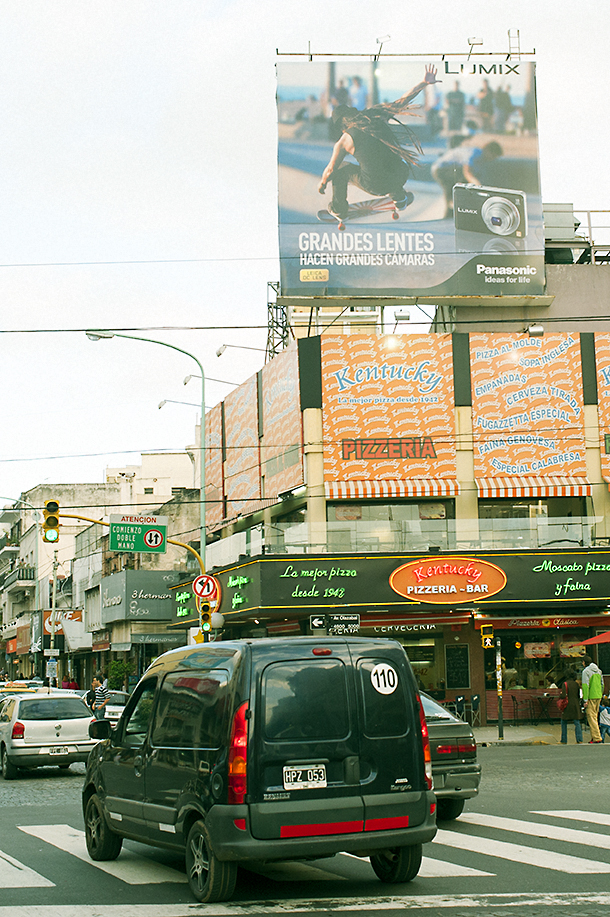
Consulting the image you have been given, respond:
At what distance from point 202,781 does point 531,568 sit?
25958 mm

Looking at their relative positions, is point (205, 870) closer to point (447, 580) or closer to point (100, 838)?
point (100, 838)

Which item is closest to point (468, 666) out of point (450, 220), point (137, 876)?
point (450, 220)

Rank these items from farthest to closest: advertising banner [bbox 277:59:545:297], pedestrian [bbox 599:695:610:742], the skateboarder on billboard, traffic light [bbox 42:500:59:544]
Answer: the skateboarder on billboard
advertising banner [bbox 277:59:545:297]
traffic light [bbox 42:500:59:544]
pedestrian [bbox 599:695:610:742]

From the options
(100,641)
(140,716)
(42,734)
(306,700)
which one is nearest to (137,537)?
(42,734)

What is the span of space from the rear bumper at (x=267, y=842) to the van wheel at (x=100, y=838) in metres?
2.59

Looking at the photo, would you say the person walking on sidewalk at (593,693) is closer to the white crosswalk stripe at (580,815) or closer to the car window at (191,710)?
the white crosswalk stripe at (580,815)

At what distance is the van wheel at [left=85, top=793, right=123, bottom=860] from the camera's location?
1028 cm

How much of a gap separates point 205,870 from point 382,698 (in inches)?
73.6

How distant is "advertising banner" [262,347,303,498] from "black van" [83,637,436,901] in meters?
26.1

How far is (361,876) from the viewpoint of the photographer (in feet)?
31.0

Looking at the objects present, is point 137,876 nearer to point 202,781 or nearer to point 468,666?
point 202,781

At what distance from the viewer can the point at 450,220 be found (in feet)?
124

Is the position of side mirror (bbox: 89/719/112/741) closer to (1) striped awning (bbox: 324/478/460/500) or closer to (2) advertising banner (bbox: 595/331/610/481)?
(1) striped awning (bbox: 324/478/460/500)

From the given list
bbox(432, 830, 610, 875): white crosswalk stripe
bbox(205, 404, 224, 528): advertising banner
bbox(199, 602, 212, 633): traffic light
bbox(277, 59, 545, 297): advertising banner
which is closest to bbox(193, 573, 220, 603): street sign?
bbox(199, 602, 212, 633): traffic light
